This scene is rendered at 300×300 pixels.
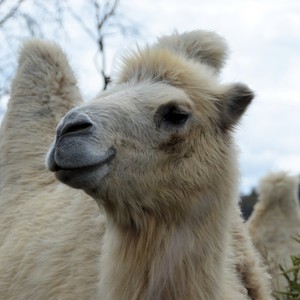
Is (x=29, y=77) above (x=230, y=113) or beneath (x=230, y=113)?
above

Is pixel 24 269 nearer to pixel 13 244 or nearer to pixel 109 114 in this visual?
pixel 13 244

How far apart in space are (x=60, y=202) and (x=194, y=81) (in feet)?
4.43

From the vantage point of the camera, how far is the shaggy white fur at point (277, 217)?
1034 cm

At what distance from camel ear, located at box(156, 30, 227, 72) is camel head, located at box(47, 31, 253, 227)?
89 centimetres

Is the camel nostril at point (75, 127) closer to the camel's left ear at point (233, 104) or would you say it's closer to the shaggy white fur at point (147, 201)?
the shaggy white fur at point (147, 201)

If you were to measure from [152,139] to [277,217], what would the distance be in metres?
6.93

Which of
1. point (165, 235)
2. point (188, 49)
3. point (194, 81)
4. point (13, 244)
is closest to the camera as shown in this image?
point (165, 235)

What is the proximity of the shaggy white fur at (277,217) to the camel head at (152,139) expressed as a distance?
5590 millimetres

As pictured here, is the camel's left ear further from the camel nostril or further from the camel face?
the camel nostril

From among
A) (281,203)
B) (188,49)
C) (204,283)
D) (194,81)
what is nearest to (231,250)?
(204,283)

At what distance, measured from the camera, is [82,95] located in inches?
261

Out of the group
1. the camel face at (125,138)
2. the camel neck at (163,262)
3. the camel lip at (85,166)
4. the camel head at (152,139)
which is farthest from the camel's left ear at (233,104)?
the camel lip at (85,166)

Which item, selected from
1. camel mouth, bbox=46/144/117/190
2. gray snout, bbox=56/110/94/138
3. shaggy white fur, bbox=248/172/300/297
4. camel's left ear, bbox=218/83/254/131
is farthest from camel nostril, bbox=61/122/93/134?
shaggy white fur, bbox=248/172/300/297

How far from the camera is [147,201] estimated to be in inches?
170
